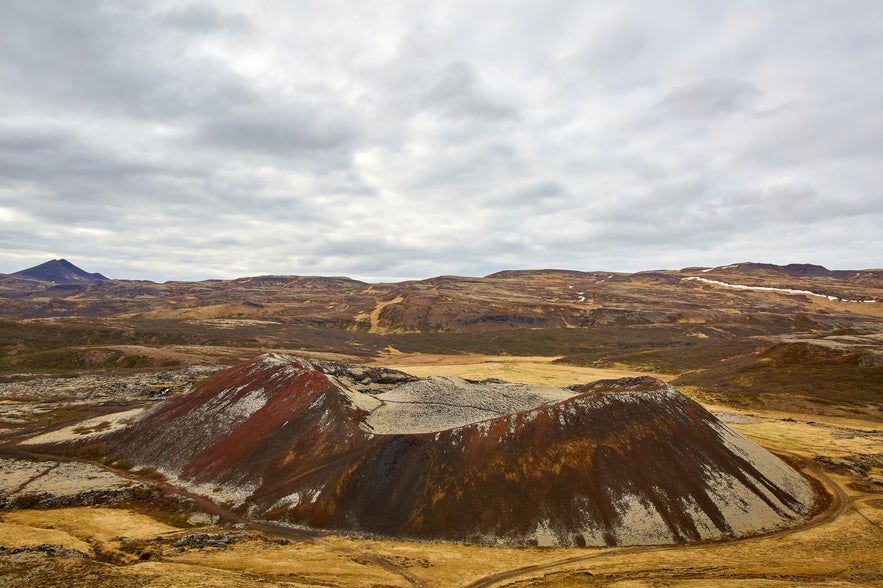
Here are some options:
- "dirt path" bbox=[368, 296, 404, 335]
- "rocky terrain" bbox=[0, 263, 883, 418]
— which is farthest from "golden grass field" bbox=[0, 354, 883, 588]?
"dirt path" bbox=[368, 296, 404, 335]

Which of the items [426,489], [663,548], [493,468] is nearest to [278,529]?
[426,489]

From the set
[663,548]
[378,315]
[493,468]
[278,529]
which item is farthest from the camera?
[378,315]

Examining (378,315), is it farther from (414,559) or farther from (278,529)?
(414,559)

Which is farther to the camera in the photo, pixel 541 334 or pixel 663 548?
pixel 541 334

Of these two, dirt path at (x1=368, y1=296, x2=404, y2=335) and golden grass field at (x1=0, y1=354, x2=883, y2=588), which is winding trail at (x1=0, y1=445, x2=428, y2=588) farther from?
dirt path at (x1=368, y1=296, x2=404, y2=335)

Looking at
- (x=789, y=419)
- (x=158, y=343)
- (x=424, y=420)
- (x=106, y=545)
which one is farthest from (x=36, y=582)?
(x=158, y=343)

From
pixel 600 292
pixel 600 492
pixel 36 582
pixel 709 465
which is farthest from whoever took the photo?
pixel 600 292

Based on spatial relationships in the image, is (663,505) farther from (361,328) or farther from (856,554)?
(361,328)
